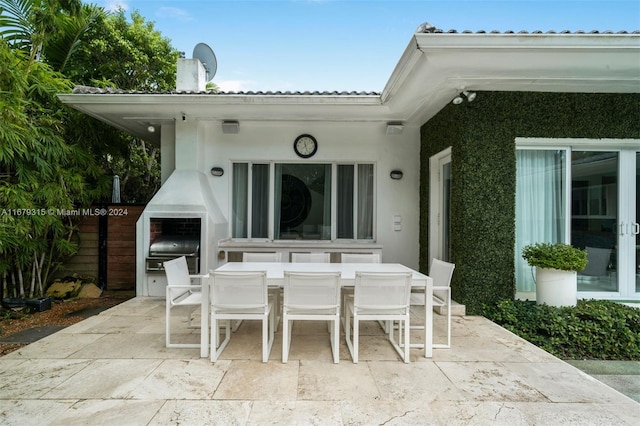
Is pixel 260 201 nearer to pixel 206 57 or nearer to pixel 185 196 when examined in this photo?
pixel 185 196

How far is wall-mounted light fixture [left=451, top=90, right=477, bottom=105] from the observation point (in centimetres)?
475

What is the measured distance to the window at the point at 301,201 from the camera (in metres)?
6.91

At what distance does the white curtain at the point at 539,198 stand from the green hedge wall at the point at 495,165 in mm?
331

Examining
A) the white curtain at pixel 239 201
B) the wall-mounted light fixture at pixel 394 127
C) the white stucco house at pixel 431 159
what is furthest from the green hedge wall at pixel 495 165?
the white curtain at pixel 239 201

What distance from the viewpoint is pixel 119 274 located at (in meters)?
6.71

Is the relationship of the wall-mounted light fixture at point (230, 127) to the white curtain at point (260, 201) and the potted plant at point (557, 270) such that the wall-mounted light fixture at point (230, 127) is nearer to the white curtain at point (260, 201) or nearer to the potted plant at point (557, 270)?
the white curtain at point (260, 201)

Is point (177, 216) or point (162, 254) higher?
point (177, 216)

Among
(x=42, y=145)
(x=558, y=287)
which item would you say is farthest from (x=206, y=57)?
(x=558, y=287)

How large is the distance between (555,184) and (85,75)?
10.3 metres

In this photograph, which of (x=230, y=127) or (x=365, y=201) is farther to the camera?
(x=365, y=201)

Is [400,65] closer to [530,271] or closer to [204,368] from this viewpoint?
[530,271]

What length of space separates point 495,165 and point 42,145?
6.89 metres

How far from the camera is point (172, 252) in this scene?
5961 millimetres

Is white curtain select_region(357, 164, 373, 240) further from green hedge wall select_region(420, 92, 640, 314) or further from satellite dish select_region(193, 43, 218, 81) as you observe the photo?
satellite dish select_region(193, 43, 218, 81)
